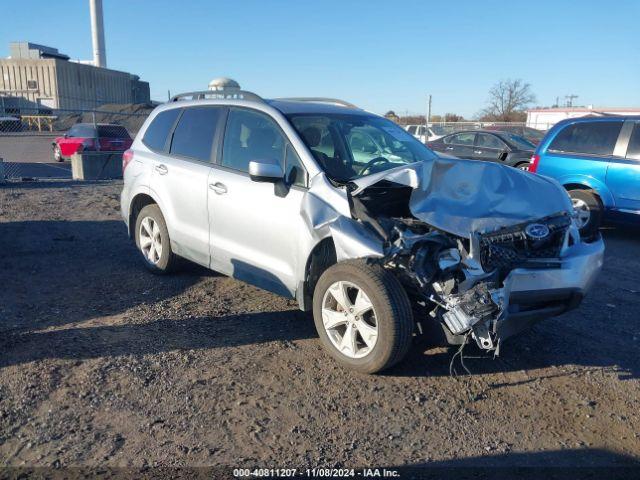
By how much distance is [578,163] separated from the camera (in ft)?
27.6

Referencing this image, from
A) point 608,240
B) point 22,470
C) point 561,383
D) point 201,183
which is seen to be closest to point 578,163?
point 608,240

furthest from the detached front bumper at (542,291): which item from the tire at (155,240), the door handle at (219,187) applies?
the tire at (155,240)

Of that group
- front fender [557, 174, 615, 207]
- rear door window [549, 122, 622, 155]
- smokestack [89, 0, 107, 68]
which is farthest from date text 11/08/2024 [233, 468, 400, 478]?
smokestack [89, 0, 107, 68]

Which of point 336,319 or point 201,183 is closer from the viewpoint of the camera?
point 336,319

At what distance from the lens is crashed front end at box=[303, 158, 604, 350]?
3473 mm

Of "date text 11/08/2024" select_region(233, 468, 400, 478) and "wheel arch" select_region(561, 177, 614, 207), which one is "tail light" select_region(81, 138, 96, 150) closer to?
"wheel arch" select_region(561, 177, 614, 207)

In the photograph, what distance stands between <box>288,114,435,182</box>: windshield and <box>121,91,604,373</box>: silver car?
0.02 m

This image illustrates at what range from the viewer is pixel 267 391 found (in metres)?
3.64

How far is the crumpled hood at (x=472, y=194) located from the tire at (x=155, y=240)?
2545 millimetres

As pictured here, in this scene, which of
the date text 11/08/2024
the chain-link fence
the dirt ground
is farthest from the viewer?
the chain-link fence

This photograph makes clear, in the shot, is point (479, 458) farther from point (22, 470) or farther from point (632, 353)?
point (22, 470)

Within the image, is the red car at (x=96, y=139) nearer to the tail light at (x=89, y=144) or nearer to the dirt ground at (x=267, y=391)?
the tail light at (x=89, y=144)

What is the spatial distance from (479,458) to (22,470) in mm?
2396

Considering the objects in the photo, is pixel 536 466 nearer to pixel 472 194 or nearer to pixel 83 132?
pixel 472 194
